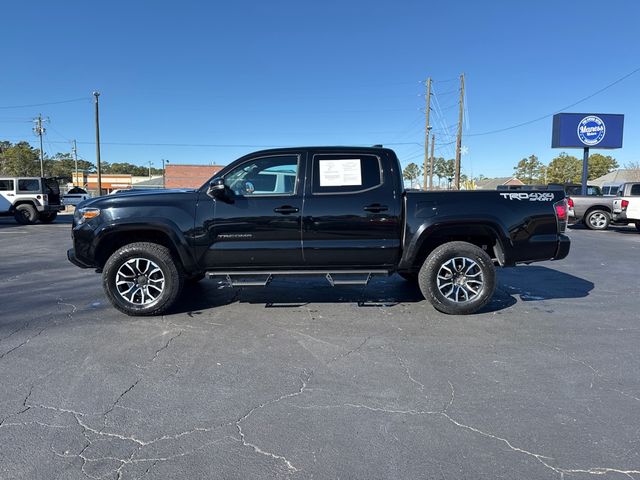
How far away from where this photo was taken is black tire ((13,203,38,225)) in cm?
1889

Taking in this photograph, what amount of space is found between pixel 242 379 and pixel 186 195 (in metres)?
2.47

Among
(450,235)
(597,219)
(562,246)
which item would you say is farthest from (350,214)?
(597,219)

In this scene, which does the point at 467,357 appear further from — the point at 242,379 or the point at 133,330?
the point at 133,330

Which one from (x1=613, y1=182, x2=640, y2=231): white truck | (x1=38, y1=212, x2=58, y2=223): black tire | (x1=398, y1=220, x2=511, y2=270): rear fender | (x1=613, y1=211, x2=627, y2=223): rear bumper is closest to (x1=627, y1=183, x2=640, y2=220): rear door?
(x1=613, y1=182, x2=640, y2=231): white truck

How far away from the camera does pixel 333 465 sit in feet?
7.87

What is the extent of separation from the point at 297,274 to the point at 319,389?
196cm

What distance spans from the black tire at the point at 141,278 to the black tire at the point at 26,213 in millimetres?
17459

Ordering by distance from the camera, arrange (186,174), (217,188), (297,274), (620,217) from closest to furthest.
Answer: (217,188), (297,274), (620,217), (186,174)

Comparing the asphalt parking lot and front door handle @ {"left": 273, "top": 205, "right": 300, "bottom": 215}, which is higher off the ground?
front door handle @ {"left": 273, "top": 205, "right": 300, "bottom": 215}

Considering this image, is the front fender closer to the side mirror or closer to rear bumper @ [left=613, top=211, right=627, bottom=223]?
the side mirror

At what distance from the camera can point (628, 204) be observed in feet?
48.9

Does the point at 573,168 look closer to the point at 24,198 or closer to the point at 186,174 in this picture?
the point at 186,174

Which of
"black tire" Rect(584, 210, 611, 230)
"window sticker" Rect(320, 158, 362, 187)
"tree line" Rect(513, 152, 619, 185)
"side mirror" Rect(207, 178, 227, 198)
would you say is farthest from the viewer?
"tree line" Rect(513, 152, 619, 185)

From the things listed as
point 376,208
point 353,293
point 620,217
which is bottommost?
point 353,293
